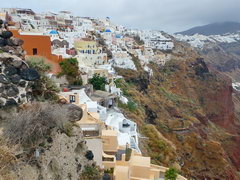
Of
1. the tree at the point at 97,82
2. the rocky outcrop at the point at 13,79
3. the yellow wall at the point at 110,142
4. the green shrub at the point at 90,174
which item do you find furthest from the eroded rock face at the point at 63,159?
the tree at the point at 97,82

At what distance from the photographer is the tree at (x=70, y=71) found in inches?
837

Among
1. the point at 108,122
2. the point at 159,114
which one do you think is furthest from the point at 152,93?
the point at 108,122

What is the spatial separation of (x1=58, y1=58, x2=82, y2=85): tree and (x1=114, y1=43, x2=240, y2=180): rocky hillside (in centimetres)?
627

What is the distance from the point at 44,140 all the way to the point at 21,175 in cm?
109

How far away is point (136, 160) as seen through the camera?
43.0 feet

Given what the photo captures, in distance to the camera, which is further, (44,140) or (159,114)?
(159,114)

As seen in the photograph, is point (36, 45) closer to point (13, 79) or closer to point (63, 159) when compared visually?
point (13, 79)

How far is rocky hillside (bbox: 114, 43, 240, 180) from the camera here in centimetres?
2695

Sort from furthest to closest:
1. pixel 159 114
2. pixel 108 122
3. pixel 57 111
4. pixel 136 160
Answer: pixel 159 114 → pixel 108 122 → pixel 136 160 → pixel 57 111

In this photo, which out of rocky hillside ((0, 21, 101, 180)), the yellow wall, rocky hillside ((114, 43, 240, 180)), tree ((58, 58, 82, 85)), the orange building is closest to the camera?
rocky hillside ((0, 21, 101, 180))

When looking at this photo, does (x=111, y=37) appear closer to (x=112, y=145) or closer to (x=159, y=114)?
(x=159, y=114)

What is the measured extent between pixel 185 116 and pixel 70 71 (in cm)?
3018

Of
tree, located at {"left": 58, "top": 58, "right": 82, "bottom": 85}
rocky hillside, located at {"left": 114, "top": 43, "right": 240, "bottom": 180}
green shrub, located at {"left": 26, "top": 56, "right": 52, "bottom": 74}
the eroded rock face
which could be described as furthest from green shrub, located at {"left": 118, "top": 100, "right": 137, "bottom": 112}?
the eroded rock face

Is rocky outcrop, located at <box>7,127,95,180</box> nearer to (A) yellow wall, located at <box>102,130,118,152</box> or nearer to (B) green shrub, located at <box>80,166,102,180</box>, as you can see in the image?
(B) green shrub, located at <box>80,166,102,180</box>
